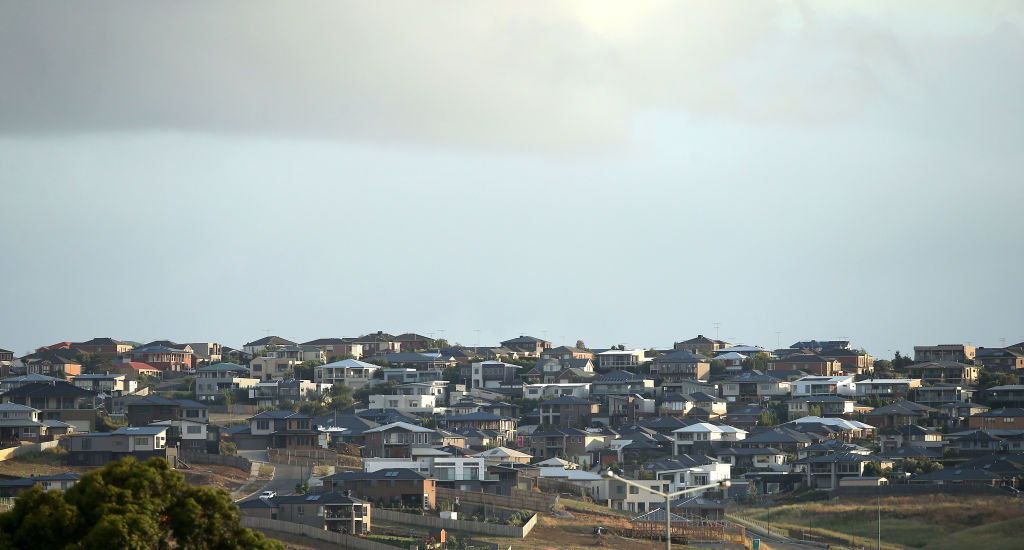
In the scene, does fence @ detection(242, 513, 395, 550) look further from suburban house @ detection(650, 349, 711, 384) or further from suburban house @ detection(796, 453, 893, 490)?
suburban house @ detection(650, 349, 711, 384)

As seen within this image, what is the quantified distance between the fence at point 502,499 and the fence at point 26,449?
100 feet

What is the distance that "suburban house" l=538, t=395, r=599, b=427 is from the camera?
140 meters

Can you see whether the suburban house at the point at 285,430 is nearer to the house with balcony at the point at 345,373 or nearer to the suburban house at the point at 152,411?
the suburban house at the point at 152,411

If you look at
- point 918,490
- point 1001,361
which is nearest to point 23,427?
point 918,490

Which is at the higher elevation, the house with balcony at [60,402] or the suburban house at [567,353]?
the suburban house at [567,353]

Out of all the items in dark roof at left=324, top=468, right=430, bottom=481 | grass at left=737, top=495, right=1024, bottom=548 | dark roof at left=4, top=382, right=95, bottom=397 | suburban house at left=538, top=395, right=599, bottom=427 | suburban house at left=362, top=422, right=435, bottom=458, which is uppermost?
dark roof at left=4, top=382, right=95, bottom=397

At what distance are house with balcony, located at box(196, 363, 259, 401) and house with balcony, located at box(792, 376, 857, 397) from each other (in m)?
55.3

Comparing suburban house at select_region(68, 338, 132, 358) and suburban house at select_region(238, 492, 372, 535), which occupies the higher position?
suburban house at select_region(68, 338, 132, 358)

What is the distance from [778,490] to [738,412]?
82.2ft

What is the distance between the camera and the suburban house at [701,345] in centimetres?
18738

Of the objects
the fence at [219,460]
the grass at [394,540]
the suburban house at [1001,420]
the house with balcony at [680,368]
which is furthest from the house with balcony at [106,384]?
the suburban house at [1001,420]

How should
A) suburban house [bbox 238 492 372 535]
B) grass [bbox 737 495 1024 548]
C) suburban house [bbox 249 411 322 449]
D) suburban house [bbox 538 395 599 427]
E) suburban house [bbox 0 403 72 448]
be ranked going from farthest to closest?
1. suburban house [bbox 538 395 599 427]
2. suburban house [bbox 249 411 322 449]
3. suburban house [bbox 0 403 72 448]
4. grass [bbox 737 495 1024 548]
5. suburban house [bbox 238 492 372 535]

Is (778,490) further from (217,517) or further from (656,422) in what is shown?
(217,517)

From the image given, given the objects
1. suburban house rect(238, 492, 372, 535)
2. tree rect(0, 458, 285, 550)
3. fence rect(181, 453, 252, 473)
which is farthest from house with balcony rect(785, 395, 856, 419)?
tree rect(0, 458, 285, 550)
